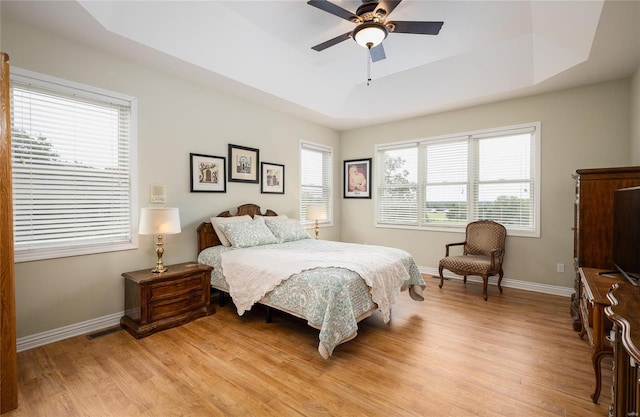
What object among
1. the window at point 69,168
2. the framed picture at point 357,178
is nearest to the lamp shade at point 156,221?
the window at point 69,168

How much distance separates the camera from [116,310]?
10.3 ft

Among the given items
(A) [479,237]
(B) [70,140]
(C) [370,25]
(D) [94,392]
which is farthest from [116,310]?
(A) [479,237]

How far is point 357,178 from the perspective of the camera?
6043mm

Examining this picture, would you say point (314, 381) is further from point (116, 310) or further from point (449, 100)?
point (449, 100)

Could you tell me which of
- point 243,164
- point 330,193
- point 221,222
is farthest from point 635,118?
point 221,222

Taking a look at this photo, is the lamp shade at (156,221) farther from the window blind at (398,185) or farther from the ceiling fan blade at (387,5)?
the window blind at (398,185)

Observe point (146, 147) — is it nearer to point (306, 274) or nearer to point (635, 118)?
point (306, 274)

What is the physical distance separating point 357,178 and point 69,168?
176 inches

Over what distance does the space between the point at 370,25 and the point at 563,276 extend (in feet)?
13.3

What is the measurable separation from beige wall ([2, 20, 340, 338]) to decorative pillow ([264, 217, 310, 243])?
0.53m

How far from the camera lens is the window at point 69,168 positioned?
2.61m

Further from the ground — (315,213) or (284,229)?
(315,213)

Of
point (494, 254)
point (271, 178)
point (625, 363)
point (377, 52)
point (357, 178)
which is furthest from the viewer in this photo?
point (357, 178)

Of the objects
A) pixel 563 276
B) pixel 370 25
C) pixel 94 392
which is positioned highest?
pixel 370 25
